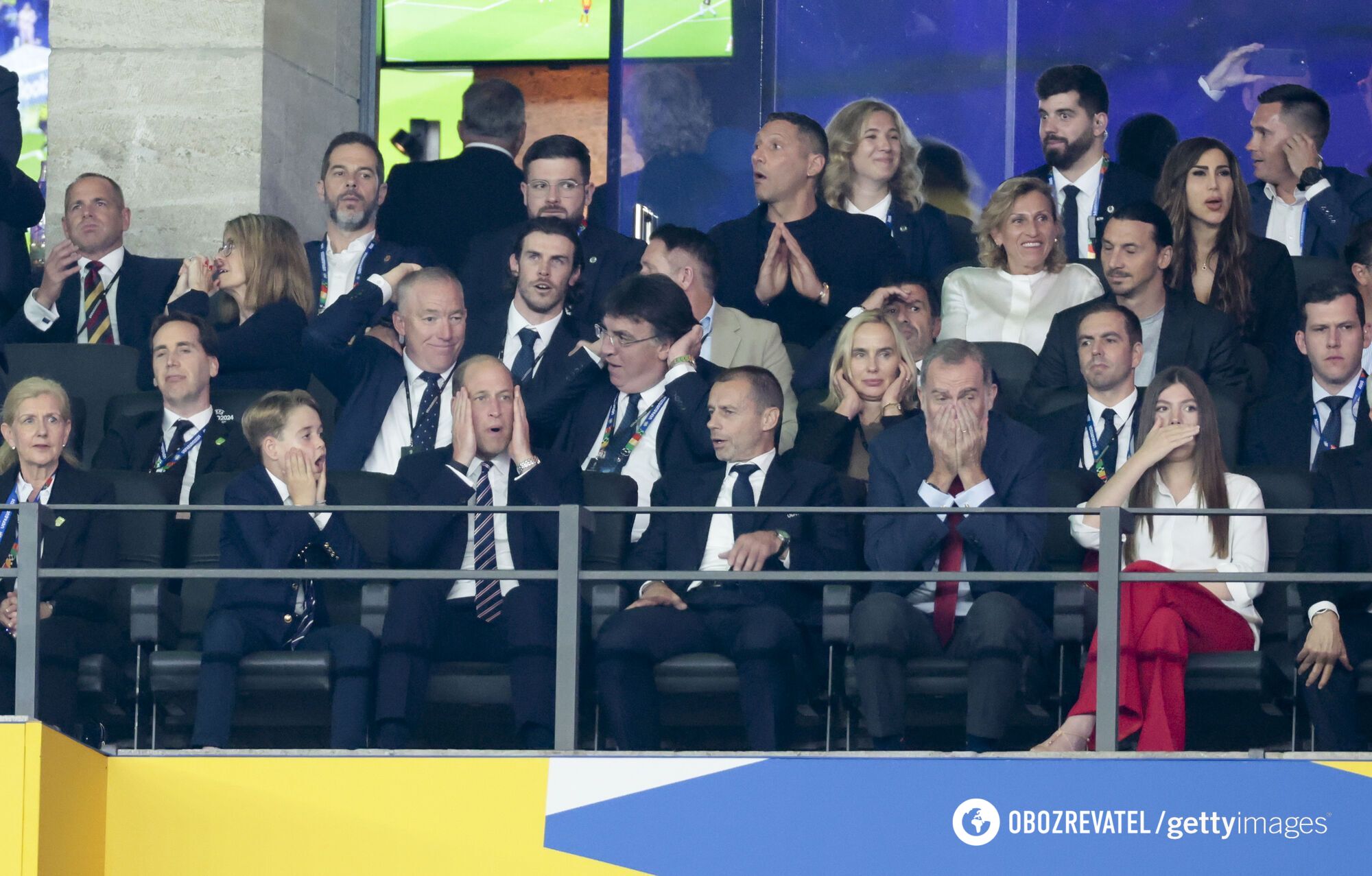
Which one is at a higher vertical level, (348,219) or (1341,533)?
(348,219)

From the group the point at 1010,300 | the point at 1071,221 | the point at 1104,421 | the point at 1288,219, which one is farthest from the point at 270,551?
the point at 1288,219

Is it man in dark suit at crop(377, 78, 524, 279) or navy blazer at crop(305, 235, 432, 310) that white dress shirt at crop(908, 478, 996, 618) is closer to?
navy blazer at crop(305, 235, 432, 310)

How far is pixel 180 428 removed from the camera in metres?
7.89

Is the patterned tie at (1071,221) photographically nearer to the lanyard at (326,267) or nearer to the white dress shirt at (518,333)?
the white dress shirt at (518,333)

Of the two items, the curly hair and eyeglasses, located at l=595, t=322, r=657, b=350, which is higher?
the curly hair

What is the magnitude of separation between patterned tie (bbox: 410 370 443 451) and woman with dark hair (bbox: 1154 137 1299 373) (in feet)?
8.40

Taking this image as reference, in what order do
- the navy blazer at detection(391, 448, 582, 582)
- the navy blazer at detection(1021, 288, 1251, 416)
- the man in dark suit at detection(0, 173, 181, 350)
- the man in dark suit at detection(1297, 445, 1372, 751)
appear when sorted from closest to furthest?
1. the man in dark suit at detection(1297, 445, 1372, 751)
2. the navy blazer at detection(391, 448, 582, 582)
3. the navy blazer at detection(1021, 288, 1251, 416)
4. the man in dark suit at detection(0, 173, 181, 350)

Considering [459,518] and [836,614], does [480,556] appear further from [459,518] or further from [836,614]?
[836,614]

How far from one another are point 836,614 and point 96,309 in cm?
359

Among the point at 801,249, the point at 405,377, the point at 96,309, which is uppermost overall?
the point at 801,249

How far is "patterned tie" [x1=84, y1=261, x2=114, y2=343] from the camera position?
8930mm

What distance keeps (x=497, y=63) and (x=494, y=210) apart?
290 cm

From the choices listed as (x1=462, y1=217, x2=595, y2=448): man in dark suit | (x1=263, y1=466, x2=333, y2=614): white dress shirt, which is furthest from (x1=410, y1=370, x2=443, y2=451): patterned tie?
(x1=263, y1=466, x2=333, y2=614): white dress shirt

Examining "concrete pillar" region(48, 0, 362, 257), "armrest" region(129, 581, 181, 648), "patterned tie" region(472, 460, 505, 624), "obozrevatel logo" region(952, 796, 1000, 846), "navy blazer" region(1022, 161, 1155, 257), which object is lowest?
"obozrevatel logo" region(952, 796, 1000, 846)
